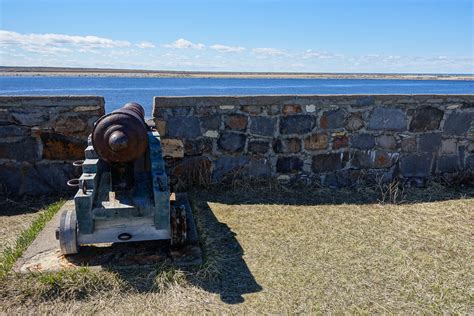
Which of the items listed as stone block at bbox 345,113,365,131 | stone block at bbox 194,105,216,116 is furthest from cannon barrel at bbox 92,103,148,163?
stone block at bbox 345,113,365,131

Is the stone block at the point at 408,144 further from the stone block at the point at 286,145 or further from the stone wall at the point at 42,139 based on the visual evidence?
the stone wall at the point at 42,139

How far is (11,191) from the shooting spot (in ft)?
17.1

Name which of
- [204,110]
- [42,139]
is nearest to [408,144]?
[204,110]

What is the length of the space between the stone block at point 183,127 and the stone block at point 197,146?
76 mm

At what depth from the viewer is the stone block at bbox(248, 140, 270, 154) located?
553 cm

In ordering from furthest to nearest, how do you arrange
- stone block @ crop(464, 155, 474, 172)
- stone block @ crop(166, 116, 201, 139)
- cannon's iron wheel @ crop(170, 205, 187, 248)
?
stone block @ crop(464, 155, 474, 172), stone block @ crop(166, 116, 201, 139), cannon's iron wheel @ crop(170, 205, 187, 248)

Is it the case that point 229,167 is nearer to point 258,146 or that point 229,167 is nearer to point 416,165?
point 258,146

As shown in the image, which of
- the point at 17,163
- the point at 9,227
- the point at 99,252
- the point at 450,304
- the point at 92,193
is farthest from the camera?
the point at 17,163

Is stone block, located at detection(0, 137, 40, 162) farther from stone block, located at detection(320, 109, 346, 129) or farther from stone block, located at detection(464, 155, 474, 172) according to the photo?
stone block, located at detection(464, 155, 474, 172)

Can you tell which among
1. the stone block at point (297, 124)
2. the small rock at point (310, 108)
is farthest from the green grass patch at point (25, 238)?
the small rock at point (310, 108)

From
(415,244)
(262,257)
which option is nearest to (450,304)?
(415,244)

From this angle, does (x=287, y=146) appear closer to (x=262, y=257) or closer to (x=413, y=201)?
(x=413, y=201)

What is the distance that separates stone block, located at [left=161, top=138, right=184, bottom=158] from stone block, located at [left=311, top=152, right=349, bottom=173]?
1712mm

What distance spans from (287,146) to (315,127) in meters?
0.43
